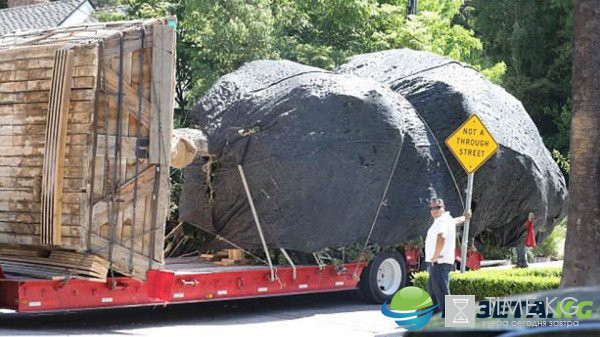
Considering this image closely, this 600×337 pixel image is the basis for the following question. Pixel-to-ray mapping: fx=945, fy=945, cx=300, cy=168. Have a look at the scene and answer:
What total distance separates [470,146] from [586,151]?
314cm

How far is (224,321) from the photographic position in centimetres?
1320

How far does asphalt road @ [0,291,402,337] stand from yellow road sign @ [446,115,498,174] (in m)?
2.55

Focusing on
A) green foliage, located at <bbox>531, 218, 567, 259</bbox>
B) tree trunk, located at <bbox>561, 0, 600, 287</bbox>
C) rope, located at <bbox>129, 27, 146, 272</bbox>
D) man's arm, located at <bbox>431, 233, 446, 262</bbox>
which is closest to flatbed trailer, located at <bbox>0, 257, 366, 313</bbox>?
rope, located at <bbox>129, 27, 146, 272</bbox>

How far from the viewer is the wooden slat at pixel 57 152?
1129 cm

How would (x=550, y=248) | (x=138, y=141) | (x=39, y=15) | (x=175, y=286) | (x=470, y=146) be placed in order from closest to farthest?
(x=138, y=141)
(x=175, y=286)
(x=470, y=146)
(x=550, y=248)
(x=39, y=15)

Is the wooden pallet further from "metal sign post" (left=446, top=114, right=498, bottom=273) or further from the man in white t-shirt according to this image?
"metal sign post" (left=446, top=114, right=498, bottom=273)

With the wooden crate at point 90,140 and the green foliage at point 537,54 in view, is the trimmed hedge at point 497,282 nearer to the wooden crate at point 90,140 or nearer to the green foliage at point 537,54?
the wooden crate at point 90,140

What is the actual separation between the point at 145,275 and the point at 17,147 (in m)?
2.27

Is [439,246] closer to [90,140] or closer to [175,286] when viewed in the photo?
[175,286]

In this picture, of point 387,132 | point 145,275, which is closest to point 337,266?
point 387,132

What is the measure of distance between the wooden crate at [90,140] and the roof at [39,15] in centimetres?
2080

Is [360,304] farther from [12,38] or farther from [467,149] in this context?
[12,38]

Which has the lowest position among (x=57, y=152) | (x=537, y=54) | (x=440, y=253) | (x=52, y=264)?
(x=52, y=264)

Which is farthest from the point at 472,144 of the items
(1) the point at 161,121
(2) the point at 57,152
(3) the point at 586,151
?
(2) the point at 57,152
